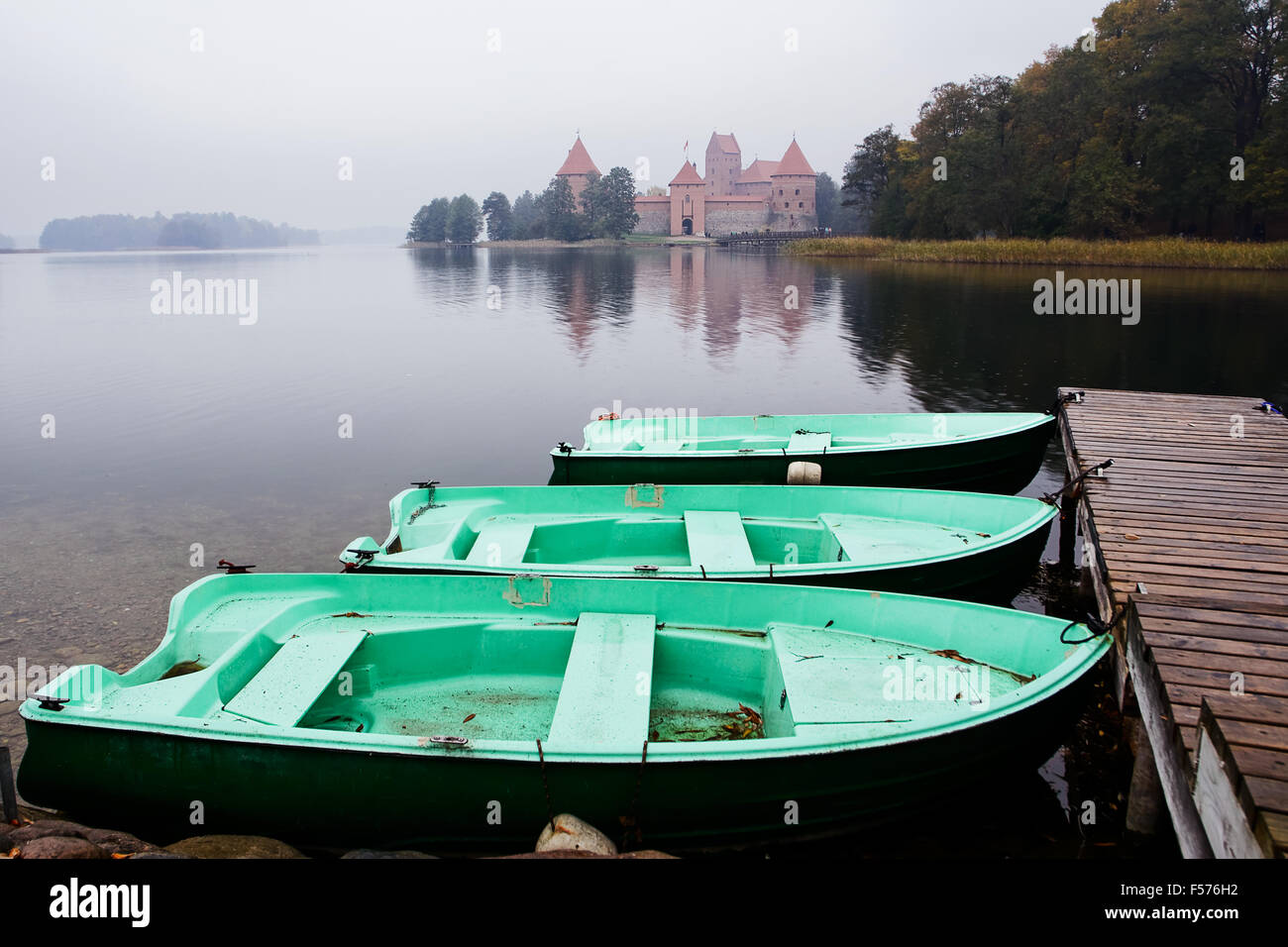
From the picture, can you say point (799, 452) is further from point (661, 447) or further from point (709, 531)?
point (709, 531)

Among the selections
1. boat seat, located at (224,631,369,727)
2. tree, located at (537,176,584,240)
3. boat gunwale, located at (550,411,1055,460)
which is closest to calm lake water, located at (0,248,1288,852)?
boat gunwale, located at (550,411,1055,460)

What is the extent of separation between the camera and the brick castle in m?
108

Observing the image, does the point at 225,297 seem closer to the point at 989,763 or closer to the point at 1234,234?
the point at 989,763

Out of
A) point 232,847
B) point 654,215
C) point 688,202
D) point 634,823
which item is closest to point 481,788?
point 634,823

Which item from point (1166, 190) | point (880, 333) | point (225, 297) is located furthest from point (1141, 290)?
point (225, 297)

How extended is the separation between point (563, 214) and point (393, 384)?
89424 millimetres

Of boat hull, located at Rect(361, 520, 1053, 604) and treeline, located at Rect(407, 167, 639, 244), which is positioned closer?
boat hull, located at Rect(361, 520, 1053, 604)

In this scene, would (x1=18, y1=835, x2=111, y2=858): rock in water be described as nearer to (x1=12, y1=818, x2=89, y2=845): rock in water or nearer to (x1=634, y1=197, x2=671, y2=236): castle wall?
(x1=12, y1=818, x2=89, y2=845): rock in water

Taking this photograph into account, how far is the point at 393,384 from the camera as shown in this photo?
22.4 meters

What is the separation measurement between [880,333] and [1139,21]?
40.0 meters

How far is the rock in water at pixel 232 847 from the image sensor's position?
179 inches

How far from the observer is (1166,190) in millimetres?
48656

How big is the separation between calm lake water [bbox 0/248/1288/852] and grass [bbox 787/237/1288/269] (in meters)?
3.04
